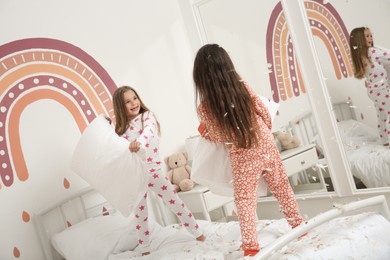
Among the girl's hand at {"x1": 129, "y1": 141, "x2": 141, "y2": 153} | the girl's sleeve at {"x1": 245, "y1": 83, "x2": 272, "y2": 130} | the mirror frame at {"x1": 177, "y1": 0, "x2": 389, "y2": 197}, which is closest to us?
the girl's sleeve at {"x1": 245, "y1": 83, "x2": 272, "y2": 130}

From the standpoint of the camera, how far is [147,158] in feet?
8.85

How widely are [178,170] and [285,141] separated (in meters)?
0.87

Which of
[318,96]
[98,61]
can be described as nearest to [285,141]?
[318,96]

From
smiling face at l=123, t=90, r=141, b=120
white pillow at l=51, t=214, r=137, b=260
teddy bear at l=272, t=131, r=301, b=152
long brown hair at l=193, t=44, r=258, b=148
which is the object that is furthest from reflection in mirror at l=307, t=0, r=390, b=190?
white pillow at l=51, t=214, r=137, b=260

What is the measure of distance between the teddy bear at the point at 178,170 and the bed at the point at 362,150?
121cm

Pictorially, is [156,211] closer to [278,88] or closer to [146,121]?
[146,121]

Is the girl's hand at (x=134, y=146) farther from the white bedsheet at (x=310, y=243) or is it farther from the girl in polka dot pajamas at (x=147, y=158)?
the white bedsheet at (x=310, y=243)

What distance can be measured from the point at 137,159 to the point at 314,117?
132 cm

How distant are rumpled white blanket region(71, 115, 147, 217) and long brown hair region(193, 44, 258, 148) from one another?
1.91 ft

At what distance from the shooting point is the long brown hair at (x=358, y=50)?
2674mm

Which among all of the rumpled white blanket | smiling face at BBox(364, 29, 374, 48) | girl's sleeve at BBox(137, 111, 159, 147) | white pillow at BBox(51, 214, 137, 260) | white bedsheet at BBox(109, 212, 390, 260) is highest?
smiling face at BBox(364, 29, 374, 48)

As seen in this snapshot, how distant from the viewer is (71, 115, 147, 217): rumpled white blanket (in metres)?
2.47

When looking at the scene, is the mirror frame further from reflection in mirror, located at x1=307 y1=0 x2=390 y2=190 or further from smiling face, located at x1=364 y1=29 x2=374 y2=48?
smiling face, located at x1=364 y1=29 x2=374 y2=48

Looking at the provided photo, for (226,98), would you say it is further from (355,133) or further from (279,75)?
(279,75)
